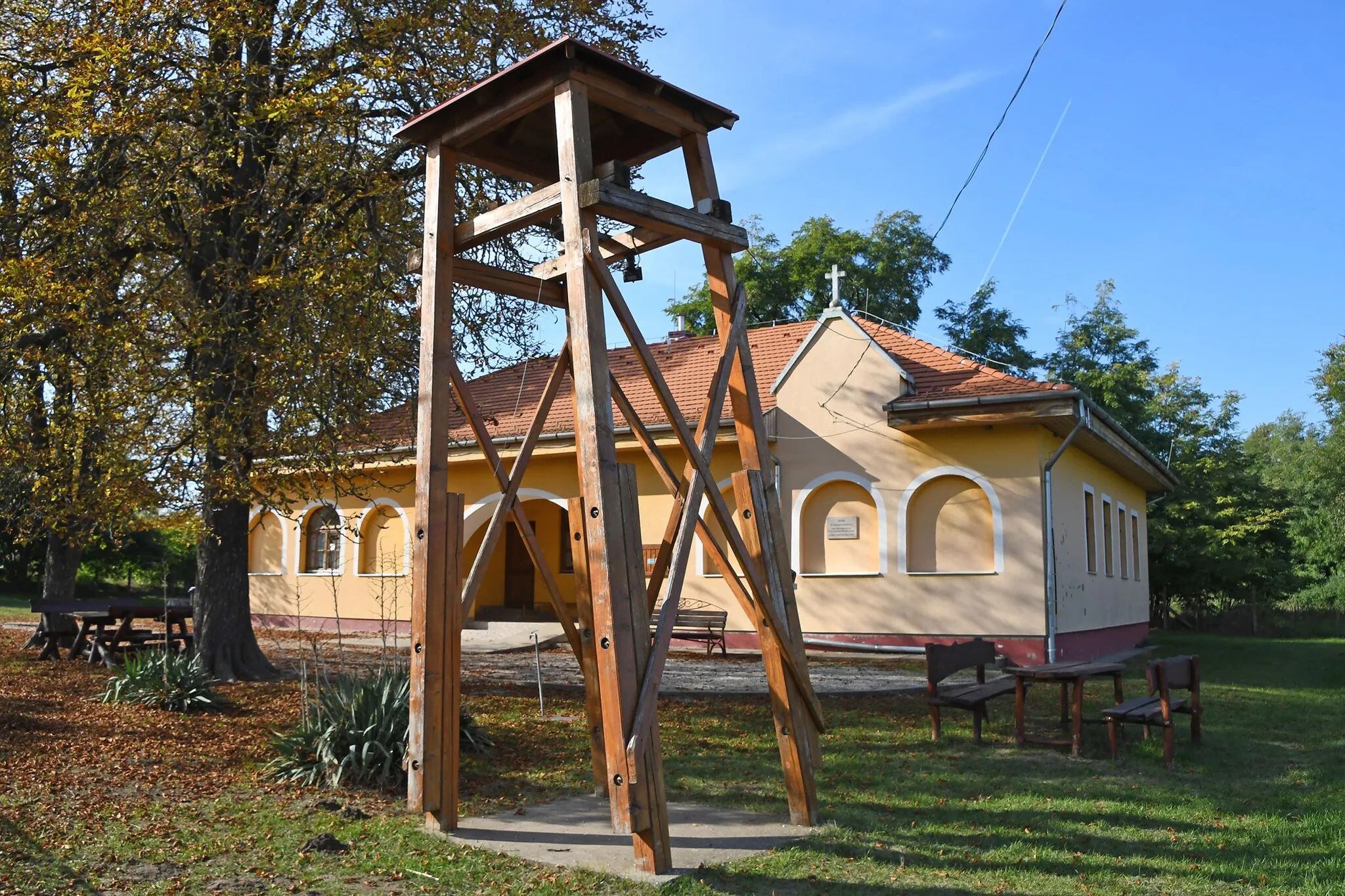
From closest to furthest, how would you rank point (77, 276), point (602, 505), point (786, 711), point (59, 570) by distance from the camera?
point (602, 505), point (786, 711), point (77, 276), point (59, 570)

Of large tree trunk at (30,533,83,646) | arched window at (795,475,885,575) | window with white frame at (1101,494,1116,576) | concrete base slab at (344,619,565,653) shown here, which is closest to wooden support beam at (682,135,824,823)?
arched window at (795,475,885,575)

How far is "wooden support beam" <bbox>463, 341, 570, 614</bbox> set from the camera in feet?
20.7

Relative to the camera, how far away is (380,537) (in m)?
21.7

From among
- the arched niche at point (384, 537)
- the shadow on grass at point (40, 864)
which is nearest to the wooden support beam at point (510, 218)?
the shadow on grass at point (40, 864)

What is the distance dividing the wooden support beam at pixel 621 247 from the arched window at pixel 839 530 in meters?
10.9

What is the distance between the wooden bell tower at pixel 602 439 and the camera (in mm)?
5207

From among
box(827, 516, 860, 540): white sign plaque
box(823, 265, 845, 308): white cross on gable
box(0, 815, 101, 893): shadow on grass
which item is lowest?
box(0, 815, 101, 893): shadow on grass

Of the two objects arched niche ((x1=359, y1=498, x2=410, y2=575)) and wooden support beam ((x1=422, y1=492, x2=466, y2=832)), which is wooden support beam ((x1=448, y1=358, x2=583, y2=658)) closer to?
wooden support beam ((x1=422, y1=492, x2=466, y2=832))

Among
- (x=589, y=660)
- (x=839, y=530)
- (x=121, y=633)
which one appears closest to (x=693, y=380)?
(x=839, y=530)

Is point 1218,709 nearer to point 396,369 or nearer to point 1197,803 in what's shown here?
point 1197,803

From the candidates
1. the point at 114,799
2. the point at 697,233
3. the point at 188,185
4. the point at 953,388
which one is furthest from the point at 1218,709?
the point at 188,185

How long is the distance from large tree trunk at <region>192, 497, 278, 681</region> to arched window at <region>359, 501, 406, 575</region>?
340 inches

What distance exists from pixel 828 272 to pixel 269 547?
18804 mm

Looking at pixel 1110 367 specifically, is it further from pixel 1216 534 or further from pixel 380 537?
pixel 380 537
